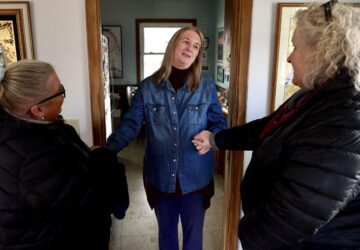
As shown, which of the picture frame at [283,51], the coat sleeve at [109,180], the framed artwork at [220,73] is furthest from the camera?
the framed artwork at [220,73]

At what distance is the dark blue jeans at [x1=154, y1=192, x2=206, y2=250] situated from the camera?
5.79 ft

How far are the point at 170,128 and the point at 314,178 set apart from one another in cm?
94

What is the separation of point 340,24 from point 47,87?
90 centimetres

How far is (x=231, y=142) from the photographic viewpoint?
1.52 metres

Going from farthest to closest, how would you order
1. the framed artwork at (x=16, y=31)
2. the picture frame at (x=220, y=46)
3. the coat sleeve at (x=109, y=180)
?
the picture frame at (x=220, y=46) → the framed artwork at (x=16, y=31) → the coat sleeve at (x=109, y=180)

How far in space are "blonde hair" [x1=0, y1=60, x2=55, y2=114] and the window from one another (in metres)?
4.77

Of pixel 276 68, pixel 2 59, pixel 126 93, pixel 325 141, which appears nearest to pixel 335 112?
pixel 325 141

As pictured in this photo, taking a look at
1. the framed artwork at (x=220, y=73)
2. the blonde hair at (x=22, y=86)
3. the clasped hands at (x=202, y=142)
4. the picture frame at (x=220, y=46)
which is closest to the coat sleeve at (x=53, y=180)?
the blonde hair at (x=22, y=86)

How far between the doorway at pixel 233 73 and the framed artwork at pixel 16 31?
30 cm

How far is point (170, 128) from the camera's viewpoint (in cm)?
168

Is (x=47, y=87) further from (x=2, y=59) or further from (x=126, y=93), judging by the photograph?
(x=126, y=93)

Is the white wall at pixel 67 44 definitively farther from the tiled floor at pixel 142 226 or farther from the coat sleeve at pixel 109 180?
the tiled floor at pixel 142 226

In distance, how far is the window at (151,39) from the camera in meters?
5.72

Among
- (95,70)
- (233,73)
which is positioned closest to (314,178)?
(233,73)
